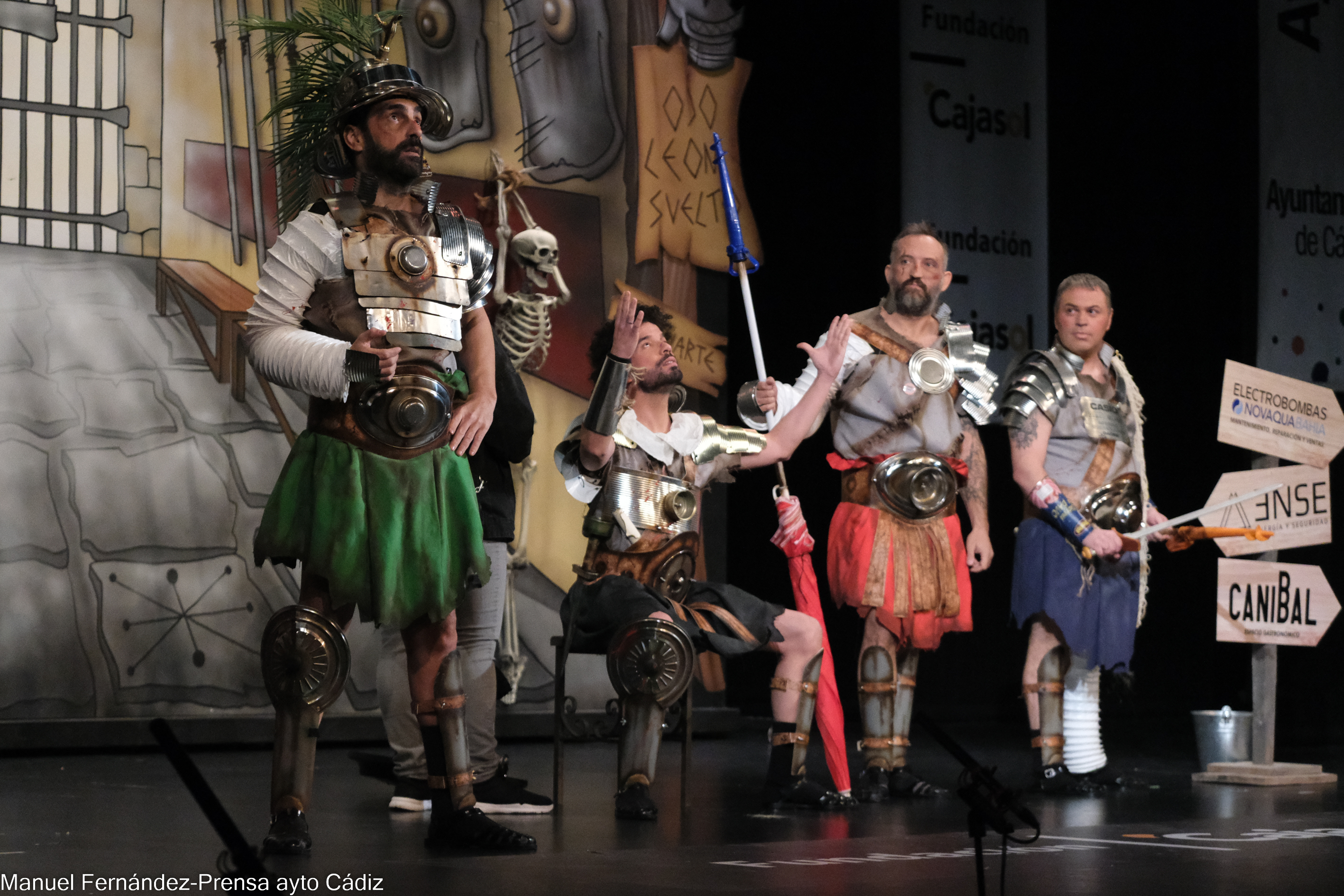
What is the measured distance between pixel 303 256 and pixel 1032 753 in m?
4.13

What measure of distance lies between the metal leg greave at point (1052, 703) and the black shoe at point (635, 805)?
154 centimetres

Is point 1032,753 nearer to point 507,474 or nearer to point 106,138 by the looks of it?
point 507,474

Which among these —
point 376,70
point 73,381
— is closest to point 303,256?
point 376,70

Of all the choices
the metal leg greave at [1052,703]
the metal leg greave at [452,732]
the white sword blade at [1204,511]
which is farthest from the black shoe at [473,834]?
the white sword blade at [1204,511]

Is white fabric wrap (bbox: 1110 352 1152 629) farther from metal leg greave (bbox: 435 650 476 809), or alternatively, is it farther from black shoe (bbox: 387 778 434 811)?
metal leg greave (bbox: 435 650 476 809)

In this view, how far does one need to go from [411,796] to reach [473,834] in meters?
0.96

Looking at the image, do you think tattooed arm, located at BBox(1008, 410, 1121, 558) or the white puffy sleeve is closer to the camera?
the white puffy sleeve

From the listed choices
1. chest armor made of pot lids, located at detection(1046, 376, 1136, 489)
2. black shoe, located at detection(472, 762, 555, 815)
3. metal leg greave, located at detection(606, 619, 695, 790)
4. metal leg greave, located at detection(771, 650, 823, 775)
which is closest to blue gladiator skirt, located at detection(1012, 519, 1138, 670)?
chest armor made of pot lids, located at detection(1046, 376, 1136, 489)

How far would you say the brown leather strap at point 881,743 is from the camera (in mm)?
5180

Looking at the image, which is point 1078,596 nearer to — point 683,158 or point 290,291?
point 290,291

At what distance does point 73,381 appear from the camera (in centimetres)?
648

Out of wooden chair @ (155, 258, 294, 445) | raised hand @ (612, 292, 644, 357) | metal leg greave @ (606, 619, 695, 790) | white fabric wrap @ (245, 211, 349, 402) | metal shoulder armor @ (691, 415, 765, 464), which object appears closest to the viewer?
white fabric wrap @ (245, 211, 349, 402)

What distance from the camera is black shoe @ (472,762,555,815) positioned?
464 centimetres

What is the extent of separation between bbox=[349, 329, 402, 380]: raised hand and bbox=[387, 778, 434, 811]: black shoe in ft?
4.93
